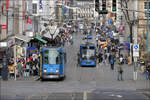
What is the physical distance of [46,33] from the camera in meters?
65.8

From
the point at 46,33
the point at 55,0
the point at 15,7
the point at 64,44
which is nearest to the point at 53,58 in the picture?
the point at 15,7

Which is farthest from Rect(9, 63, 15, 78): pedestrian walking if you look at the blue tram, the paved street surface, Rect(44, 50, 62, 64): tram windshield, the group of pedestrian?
Rect(44, 50, 62, 64): tram windshield

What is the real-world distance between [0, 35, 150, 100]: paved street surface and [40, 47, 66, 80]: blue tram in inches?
25.3

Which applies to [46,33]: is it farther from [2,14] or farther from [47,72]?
[47,72]

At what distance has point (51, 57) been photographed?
37000 mm

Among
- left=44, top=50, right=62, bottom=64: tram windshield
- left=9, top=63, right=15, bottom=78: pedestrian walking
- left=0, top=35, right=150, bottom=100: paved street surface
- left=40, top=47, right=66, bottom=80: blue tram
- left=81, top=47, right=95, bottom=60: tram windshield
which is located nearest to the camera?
left=0, top=35, right=150, bottom=100: paved street surface

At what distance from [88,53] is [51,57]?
14878mm

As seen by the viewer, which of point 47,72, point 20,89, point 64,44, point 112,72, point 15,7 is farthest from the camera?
point 64,44

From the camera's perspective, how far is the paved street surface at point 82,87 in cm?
2500

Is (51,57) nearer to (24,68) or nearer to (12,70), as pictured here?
(12,70)

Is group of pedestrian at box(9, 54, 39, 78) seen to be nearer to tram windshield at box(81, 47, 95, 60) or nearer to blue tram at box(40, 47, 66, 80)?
blue tram at box(40, 47, 66, 80)

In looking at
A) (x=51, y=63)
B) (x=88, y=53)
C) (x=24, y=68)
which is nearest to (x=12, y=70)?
(x=24, y=68)

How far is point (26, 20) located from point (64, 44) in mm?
18672

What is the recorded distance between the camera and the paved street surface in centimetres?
2500
